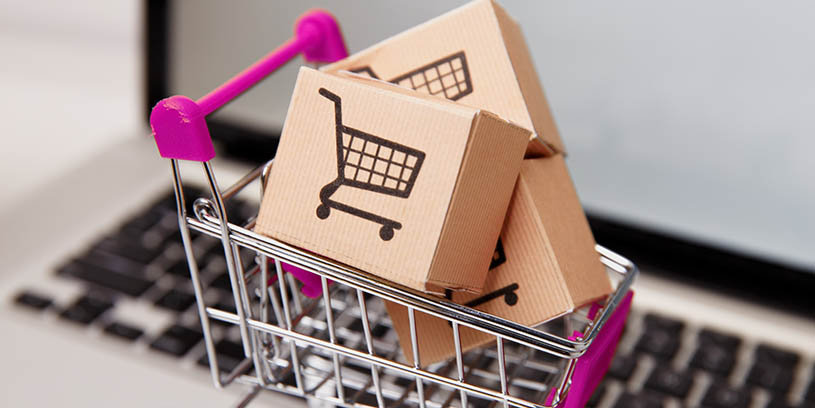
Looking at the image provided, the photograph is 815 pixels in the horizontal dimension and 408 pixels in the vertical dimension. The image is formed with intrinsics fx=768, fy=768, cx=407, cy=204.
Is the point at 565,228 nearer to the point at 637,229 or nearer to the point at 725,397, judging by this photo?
the point at 725,397

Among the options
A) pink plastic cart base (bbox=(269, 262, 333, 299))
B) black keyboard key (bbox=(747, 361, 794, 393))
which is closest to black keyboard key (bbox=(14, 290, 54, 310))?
pink plastic cart base (bbox=(269, 262, 333, 299))

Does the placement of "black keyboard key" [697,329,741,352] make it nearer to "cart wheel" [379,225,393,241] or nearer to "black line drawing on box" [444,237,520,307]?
"black line drawing on box" [444,237,520,307]

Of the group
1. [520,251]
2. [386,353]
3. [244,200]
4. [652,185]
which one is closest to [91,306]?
[244,200]

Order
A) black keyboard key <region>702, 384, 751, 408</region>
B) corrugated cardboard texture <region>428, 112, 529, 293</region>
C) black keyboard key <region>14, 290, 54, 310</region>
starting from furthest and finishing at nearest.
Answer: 1. black keyboard key <region>14, 290, 54, 310</region>
2. black keyboard key <region>702, 384, 751, 408</region>
3. corrugated cardboard texture <region>428, 112, 529, 293</region>

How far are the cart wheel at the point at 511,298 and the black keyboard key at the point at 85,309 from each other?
607 millimetres

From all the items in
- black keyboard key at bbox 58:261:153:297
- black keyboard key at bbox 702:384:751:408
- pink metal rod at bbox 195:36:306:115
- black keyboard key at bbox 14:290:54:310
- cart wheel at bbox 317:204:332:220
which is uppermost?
pink metal rod at bbox 195:36:306:115

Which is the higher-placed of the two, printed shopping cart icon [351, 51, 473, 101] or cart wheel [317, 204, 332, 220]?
printed shopping cart icon [351, 51, 473, 101]

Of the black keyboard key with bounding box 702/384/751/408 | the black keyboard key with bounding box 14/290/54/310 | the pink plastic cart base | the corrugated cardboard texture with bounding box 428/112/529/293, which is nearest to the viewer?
the corrugated cardboard texture with bounding box 428/112/529/293

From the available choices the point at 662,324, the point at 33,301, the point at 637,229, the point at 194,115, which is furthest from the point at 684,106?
the point at 33,301

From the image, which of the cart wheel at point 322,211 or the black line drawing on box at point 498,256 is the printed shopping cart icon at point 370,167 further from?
the black line drawing on box at point 498,256

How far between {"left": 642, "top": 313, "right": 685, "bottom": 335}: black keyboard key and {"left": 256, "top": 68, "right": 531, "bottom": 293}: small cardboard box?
514mm

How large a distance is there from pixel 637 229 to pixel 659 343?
8.1 inches

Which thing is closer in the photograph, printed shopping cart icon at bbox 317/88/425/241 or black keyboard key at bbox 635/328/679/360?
printed shopping cart icon at bbox 317/88/425/241

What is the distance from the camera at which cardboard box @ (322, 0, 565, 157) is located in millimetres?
584
